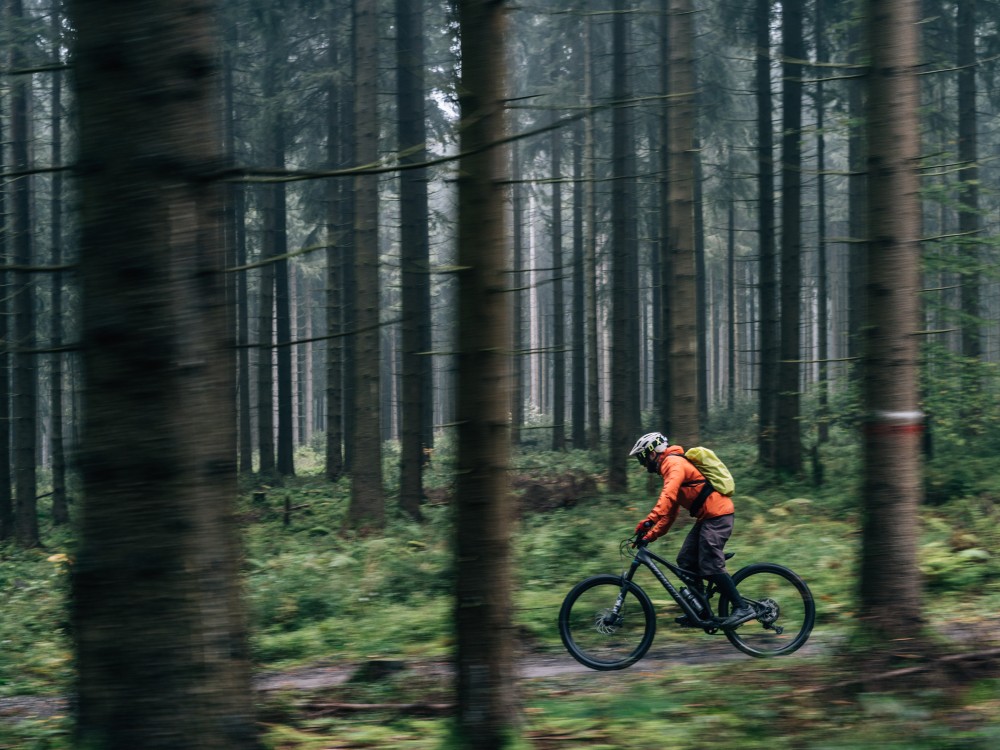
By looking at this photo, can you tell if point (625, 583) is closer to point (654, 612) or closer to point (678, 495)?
point (654, 612)

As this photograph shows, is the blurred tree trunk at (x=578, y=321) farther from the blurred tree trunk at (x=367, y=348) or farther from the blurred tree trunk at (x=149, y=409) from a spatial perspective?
the blurred tree trunk at (x=149, y=409)

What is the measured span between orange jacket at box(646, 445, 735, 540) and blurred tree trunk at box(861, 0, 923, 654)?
1.87 meters

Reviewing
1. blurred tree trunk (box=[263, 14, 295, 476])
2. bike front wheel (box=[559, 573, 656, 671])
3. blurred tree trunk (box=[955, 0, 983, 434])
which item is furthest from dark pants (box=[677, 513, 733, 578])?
blurred tree trunk (box=[263, 14, 295, 476])

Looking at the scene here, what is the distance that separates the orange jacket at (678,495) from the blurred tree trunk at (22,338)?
12.6 m

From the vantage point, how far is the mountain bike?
332 inches

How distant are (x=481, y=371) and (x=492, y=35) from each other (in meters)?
1.92

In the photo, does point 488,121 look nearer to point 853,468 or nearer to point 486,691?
point 486,691

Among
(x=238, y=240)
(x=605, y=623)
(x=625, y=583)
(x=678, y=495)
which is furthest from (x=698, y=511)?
(x=238, y=240)

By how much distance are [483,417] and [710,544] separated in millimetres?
3979

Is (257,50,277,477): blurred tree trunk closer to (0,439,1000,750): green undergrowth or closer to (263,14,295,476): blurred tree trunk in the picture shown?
(263,14,295,476): blurred tree trunk

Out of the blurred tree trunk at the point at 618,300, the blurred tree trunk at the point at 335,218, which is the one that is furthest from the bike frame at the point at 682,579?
the blurred tree trunk at the point at 335,218

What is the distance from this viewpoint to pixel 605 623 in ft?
27.8

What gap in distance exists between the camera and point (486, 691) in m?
5.19

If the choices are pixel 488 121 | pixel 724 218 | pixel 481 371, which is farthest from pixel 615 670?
pixel 724 218
